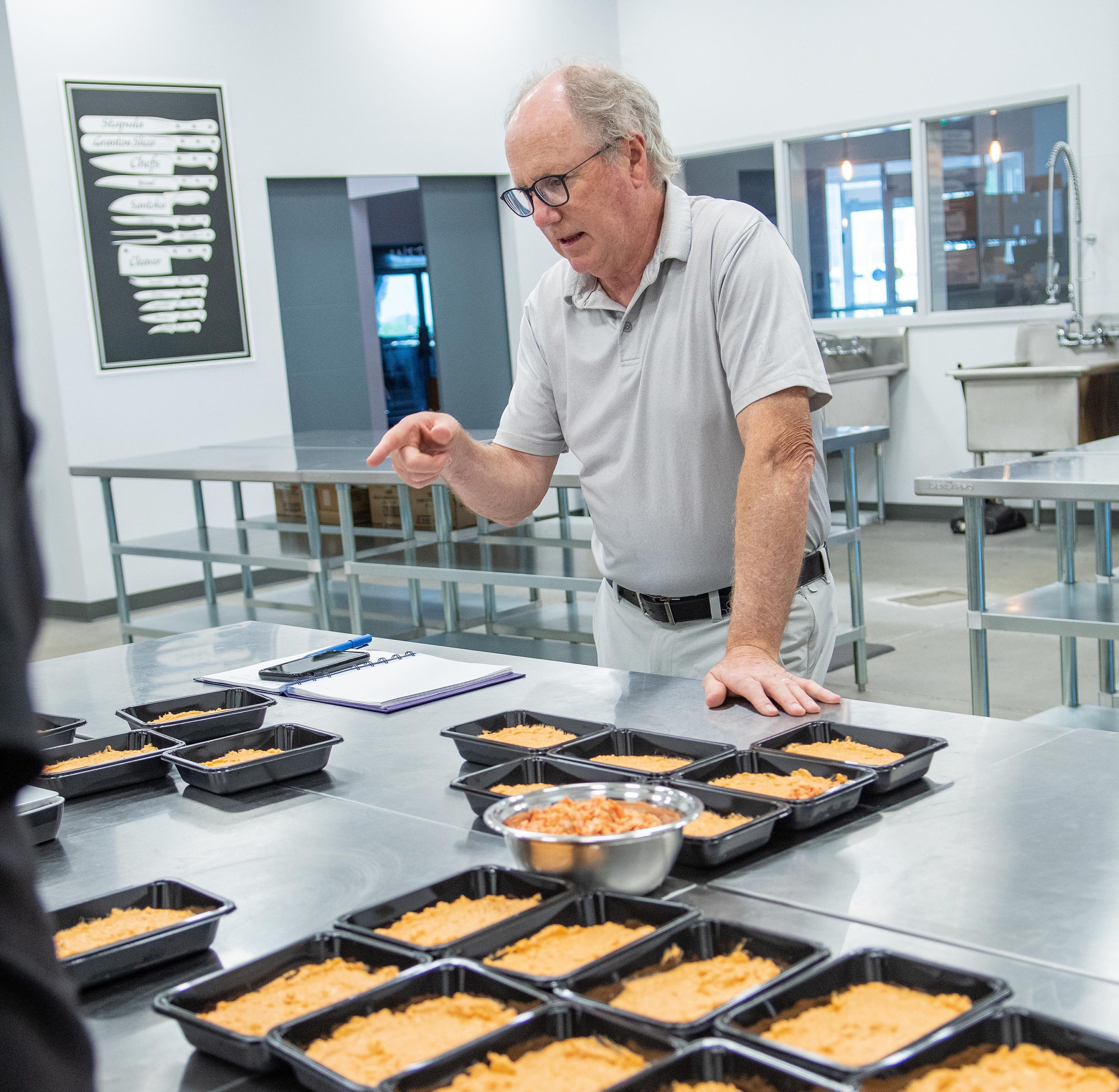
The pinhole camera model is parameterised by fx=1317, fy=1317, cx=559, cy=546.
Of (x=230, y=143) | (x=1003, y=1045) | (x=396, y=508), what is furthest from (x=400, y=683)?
(x=230, y=143)

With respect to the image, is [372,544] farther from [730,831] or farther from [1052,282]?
[730,831]

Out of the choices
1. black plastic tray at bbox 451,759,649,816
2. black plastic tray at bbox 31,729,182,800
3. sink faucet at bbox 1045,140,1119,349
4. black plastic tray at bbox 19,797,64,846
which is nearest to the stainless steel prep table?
black plastic tray at bbox 451,759,649,816

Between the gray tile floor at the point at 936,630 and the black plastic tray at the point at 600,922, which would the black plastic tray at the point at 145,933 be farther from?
the gray tile floor at the point at 936,630

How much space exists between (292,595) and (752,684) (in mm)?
4327

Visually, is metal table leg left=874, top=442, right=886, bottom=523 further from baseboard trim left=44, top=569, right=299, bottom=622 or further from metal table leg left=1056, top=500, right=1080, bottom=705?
metal table leg left=1056, top=500, right=1080, bottom=705

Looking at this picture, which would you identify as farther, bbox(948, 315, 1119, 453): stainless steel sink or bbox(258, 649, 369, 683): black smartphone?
bbox(948, 315, 1119, 453): stainless steel sink

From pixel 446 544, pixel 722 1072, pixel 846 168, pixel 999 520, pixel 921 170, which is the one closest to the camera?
pixel 722 1072

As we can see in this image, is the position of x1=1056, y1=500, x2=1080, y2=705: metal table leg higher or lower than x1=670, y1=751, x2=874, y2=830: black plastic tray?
lower

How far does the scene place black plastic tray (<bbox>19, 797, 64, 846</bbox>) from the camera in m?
1.40

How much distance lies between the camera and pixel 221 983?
995mm

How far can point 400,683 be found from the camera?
2.02 meters

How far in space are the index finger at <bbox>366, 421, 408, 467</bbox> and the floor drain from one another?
420 cm

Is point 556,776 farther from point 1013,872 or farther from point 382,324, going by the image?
point 382,324

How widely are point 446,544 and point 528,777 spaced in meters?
3.38
